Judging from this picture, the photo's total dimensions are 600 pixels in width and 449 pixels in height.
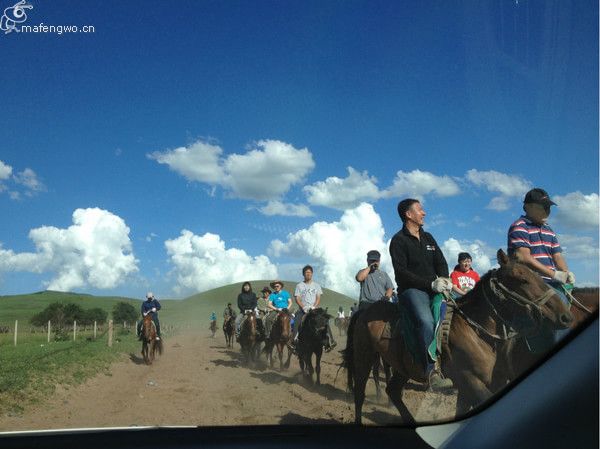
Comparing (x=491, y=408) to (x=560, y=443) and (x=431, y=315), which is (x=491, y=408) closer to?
(x=560, y=443)

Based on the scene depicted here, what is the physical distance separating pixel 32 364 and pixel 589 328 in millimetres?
5061

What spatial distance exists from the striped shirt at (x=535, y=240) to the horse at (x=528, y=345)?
0.75ft

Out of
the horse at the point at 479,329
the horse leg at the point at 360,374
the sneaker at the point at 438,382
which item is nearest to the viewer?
the horse at the point at 479,329

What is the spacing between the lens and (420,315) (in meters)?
4.18

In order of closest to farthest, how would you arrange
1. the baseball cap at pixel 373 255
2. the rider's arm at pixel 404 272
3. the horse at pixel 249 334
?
1. the baseball cap at pixel 373 255
2. the rider's arm at pixel 404 272
3. the horse at pixel 249 334

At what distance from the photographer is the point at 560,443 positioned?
1668 millimetres

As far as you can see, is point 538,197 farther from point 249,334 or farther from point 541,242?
point 249,334

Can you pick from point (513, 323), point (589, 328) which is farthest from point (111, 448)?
point (513, 323)

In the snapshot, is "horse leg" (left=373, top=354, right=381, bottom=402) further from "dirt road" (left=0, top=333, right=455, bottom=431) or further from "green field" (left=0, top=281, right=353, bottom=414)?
"green field" (left=0, top=281, right=353, bottom=414)

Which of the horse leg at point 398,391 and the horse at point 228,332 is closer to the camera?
the horse leg at point 398,391

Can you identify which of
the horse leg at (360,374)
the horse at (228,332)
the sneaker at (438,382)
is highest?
the horse at (228,332)

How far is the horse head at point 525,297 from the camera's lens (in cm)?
231

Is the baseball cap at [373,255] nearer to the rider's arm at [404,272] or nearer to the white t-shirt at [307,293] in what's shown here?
the rider's arm at [404,272]

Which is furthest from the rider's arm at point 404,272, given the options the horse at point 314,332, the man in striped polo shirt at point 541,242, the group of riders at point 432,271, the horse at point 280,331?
the horse at point 280,331
